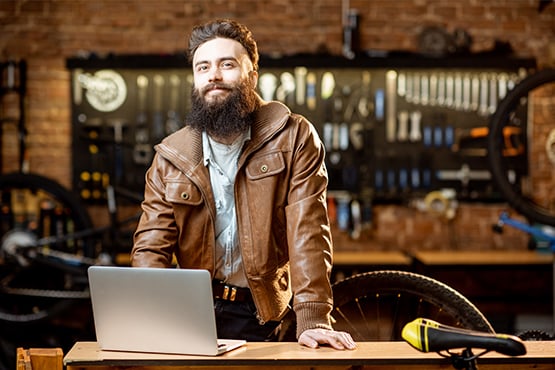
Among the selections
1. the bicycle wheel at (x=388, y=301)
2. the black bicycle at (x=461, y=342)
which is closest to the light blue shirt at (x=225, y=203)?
the bicycle wheel at (x=388, y=301)

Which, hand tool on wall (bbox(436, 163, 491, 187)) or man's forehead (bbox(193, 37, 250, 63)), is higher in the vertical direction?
man's forehead (bbox(193, 37, 250, 63))

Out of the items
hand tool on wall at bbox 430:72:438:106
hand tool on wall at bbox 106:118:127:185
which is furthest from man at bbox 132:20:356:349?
hand tool on wall at bbox 430:72:438:106

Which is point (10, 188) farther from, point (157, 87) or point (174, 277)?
point (174, 277)

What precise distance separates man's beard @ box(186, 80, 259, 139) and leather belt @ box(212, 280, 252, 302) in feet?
1.70

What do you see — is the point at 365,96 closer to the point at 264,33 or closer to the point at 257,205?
the point at 264,33

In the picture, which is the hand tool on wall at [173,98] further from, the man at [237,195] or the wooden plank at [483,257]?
the man at [237,195]

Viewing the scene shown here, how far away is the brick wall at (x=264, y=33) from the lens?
6.90 metres

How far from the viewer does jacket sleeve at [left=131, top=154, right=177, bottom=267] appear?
9.79 feet

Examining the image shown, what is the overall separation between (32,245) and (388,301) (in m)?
3.68

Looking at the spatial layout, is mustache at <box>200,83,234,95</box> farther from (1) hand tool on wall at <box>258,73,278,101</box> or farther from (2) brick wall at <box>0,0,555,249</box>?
(2) brick wall at <box>0,0,555,249</box>

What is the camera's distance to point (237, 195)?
3.01 meters

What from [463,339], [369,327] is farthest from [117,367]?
[369,327]

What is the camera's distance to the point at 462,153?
6848 millimetres

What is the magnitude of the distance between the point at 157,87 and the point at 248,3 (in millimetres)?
961
